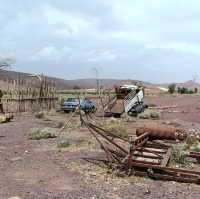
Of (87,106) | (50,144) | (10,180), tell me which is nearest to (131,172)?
(10,180)

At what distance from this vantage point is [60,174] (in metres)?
10.9

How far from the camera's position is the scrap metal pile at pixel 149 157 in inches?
410

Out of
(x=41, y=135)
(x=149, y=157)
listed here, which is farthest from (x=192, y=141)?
(x=41, y=135)

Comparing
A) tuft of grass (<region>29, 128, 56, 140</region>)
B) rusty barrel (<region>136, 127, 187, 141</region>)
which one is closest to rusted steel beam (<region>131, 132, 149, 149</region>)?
rusty barrel (<region>136, 127, 187, 141</region>)

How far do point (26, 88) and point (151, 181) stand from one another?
71.3 feet

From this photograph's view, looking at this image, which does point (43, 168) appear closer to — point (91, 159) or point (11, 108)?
point (91, 159)

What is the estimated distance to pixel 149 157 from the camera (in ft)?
39.0

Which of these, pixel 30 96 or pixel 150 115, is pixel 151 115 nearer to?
pixel 150 115

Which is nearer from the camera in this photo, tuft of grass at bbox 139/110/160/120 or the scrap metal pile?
the scrap metal pile

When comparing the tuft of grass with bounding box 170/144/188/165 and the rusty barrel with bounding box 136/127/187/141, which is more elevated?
the rusty barrel with bounding box 136/127/187/141

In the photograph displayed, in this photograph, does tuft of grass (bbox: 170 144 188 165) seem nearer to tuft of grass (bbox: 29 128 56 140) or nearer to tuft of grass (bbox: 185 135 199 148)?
tuft of grass (bbox: 185 135 199 148)

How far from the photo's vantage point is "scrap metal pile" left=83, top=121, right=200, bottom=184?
10422mm

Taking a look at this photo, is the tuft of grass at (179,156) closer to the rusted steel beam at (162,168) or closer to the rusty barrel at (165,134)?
the rusty barrel at (165,134)

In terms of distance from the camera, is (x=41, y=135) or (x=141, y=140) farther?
(x=41, y=135)
